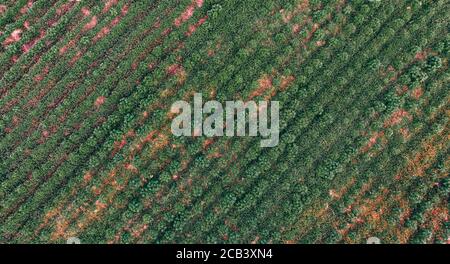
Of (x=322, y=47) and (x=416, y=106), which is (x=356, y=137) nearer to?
(x=416, y=106)

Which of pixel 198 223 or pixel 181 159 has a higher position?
pixel 181 159

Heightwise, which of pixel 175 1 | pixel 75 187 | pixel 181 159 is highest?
pixel 175 1

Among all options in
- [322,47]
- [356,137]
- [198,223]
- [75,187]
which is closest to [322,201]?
[356,137]

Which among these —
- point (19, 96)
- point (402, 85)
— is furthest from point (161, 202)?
point (402, 85)

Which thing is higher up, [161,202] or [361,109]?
[361,109]
